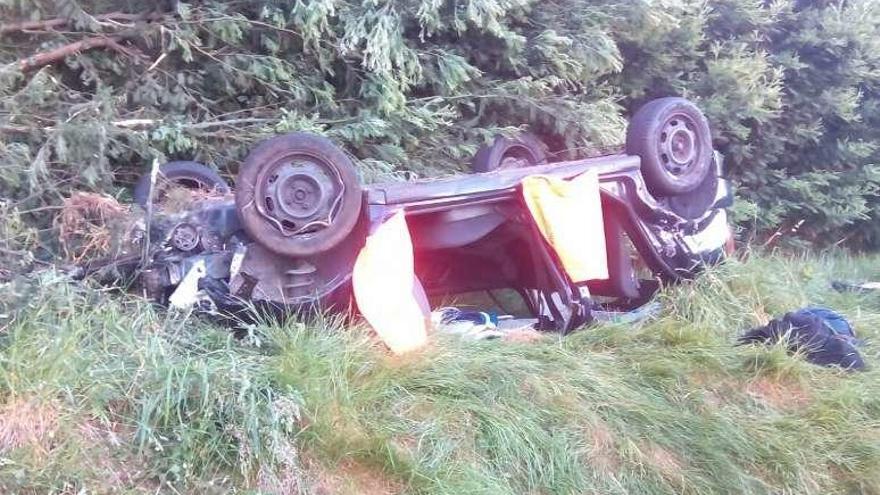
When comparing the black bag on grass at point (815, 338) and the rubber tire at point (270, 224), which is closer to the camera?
the rubber tire at point (270, 224)

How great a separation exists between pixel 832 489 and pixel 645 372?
1.01m

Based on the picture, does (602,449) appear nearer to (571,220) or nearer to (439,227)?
(571,220)

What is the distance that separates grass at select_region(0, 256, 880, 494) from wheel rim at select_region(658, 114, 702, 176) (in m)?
1.08

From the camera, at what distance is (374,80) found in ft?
22.7

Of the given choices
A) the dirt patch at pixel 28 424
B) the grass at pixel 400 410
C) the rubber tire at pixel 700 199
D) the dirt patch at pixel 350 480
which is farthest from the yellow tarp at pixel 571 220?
the dirt patch at pixel 28 424

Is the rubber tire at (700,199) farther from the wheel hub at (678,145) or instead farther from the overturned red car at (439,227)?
the wheel hub at (678,145)

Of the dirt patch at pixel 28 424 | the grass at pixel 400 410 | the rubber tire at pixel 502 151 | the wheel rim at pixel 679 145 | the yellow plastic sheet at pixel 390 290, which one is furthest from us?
the rubber tire at pixel 502 151

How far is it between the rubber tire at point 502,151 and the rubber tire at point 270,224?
7.89 ft

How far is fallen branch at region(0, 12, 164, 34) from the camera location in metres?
6.04

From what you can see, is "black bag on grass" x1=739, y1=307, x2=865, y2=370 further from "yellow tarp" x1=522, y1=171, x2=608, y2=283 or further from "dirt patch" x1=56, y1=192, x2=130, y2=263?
"dirt patch" x1=56, y1=192, x2=130, y2=263

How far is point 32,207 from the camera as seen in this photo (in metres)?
5.07

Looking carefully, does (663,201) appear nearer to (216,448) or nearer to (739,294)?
(739,294)

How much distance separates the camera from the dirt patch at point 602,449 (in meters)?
4.20

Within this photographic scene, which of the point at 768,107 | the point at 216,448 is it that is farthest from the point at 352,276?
the point at 768,107
